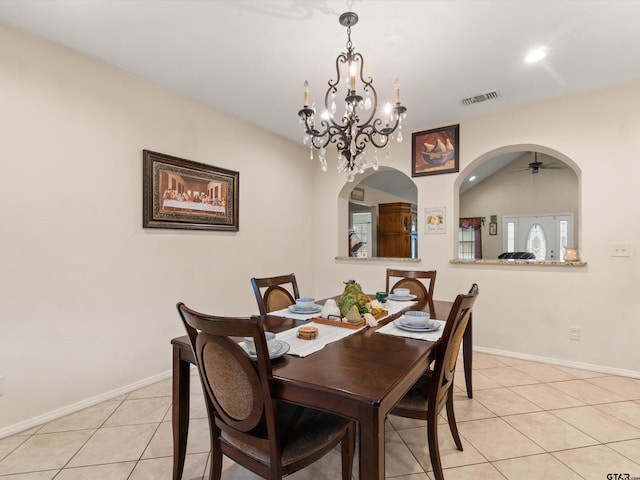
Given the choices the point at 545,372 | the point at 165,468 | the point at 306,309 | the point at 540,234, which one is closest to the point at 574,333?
the point at 545,372

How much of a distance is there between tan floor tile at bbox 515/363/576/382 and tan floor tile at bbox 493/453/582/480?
1195 mm

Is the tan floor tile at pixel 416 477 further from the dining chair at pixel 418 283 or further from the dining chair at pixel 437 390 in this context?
the dining chair at pixel 418 283

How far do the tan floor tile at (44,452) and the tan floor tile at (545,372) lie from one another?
3398 millimetres

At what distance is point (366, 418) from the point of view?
3.26 feet

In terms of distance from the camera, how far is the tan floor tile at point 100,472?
1624mm

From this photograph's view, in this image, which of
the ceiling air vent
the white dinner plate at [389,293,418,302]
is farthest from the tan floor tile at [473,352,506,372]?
the ceiling air vent

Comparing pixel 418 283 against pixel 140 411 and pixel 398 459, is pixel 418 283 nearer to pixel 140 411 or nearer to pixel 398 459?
pixel 398 459

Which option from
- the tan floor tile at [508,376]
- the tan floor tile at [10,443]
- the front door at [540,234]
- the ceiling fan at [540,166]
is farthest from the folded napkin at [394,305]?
the front door at [540,234]

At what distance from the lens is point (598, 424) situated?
206cm

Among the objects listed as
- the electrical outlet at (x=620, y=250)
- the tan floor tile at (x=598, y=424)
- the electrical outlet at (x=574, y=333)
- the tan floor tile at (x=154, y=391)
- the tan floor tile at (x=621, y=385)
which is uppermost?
the electrical outlet at (x=620, y=250)

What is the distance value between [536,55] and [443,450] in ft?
8.89

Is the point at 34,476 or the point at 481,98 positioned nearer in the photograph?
the point at 34,476

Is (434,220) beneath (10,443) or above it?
above

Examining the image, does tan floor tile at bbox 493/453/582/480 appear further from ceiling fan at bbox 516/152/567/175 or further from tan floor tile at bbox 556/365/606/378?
ceiling fan at bbox 516/152/567/175
